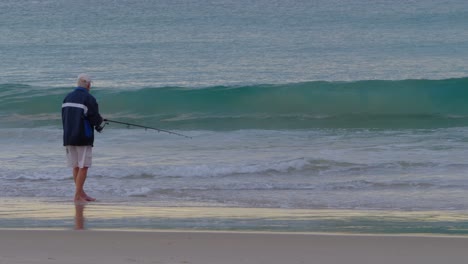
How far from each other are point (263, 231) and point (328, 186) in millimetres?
2960

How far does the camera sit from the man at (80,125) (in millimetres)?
9023

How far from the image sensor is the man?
9.02m

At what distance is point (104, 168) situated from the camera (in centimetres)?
1134

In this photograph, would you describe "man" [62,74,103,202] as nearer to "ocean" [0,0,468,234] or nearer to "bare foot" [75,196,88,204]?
"bare foot" [75,196,88,204]

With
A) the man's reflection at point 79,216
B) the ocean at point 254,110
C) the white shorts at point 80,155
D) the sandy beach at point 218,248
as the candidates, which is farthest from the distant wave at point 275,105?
the sandy beach at point 218,248

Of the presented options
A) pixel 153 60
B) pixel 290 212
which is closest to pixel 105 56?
pixel 153 60

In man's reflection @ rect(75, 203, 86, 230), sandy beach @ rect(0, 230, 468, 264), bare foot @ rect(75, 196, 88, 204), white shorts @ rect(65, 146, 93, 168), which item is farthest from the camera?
white shorts @ rect(65, 146, 93, 168)

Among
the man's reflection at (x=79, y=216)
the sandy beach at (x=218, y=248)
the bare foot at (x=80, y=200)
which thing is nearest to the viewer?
the sandy beach at (x=218, y=248)

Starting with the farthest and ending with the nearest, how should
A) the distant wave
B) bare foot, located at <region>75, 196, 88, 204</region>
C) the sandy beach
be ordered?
the distant wave → bare foot, located at <region>75, 196, 88, 204</region> → the sandy beach

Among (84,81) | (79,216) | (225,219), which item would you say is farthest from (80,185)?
(225,219)

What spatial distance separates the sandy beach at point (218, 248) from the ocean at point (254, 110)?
0.50 meters

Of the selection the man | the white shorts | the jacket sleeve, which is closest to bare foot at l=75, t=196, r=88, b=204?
the man

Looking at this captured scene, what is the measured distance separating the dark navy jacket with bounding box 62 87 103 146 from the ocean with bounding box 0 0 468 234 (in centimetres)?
66

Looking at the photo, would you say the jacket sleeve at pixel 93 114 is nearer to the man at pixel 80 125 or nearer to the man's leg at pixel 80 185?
the man at pixel 80 125
